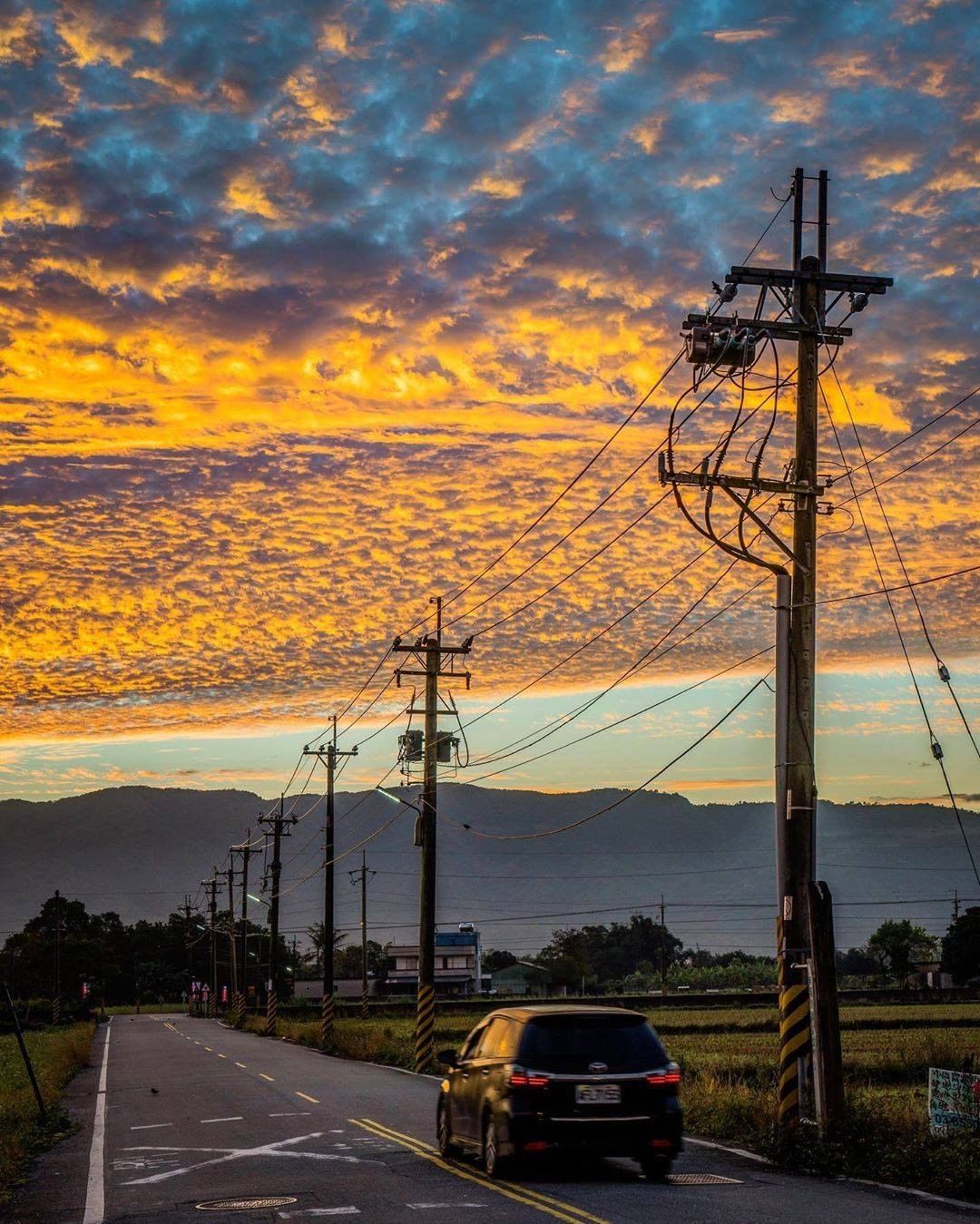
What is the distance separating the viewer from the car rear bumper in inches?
583

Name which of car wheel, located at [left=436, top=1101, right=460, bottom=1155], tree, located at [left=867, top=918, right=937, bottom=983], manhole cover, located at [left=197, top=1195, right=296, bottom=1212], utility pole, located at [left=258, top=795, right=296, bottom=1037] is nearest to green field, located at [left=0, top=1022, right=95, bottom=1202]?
manhole cover, located at [left=197, top=1195, right=296, bottom=1212]

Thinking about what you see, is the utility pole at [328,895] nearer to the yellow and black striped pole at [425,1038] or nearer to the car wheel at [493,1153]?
the yellow and black striped pole at [425,1038]

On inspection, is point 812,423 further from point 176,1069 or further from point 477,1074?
point 176,1069

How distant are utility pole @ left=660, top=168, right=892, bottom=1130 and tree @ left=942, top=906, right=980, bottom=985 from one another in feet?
356

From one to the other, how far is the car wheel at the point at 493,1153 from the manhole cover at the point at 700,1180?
67.3 inches

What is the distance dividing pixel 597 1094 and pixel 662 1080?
28.7 inches

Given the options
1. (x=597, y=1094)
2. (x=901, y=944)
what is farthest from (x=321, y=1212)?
(x=901, y=944)

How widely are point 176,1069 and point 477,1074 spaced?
25583mm

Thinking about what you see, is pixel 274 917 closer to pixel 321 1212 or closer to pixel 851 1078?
pixel 851 1078

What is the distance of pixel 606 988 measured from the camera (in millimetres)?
177500

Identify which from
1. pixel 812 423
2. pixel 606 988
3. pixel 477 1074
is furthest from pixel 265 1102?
pixel 606 988

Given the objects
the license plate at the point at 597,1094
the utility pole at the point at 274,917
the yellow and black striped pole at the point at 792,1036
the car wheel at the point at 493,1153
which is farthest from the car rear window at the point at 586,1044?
the utility pole at the point at 274,917

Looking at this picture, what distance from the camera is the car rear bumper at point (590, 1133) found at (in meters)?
14.8

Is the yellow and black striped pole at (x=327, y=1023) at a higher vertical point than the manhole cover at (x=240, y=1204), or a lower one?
lower
